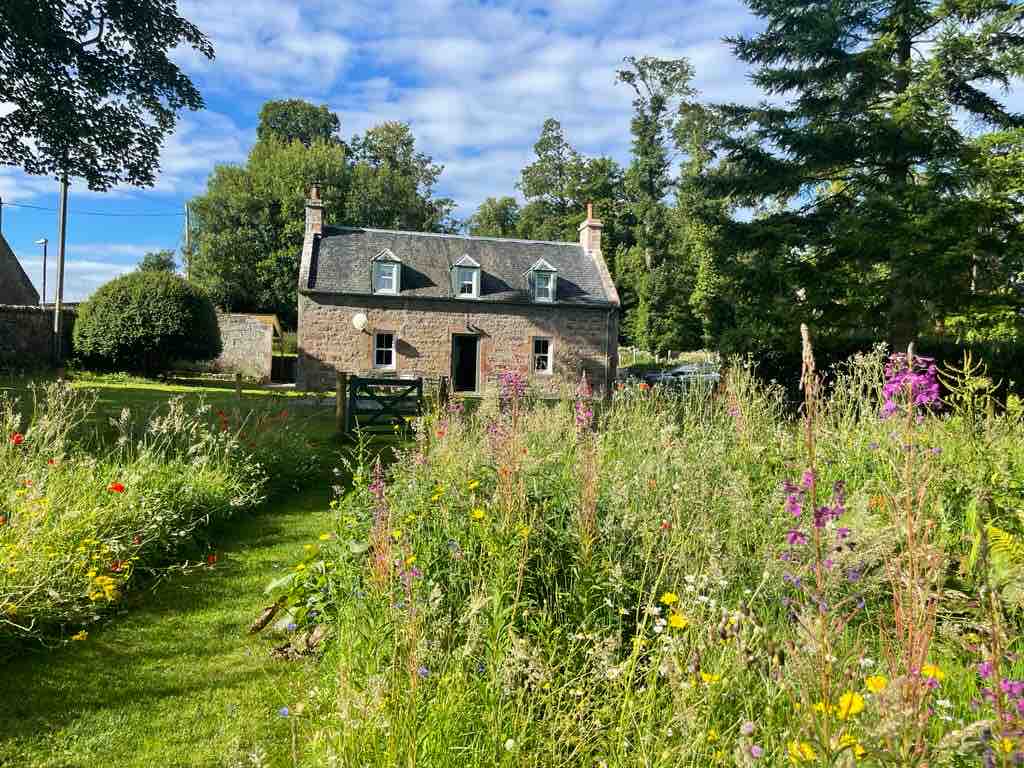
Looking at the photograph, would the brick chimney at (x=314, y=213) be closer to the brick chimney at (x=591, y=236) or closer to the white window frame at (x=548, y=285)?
the white window frame at (x=548, y=285)

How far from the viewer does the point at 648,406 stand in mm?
6781

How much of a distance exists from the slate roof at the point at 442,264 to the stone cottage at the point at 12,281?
17859 millimetres

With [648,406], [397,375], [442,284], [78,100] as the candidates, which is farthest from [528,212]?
[648,406]

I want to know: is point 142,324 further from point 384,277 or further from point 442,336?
point 442,336

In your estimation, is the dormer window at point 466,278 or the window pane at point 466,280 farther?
the window pane at point 466,280

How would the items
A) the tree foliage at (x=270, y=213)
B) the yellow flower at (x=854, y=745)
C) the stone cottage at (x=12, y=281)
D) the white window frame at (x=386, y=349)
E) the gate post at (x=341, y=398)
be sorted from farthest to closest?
the tree foliage at (x=270, y=213) → the stone cottage at (x=12, y=281) → the white window frame at (x=386, y=349) → the gate post at (x=341, y=398) → the yellow flower at (x=854, y=745)

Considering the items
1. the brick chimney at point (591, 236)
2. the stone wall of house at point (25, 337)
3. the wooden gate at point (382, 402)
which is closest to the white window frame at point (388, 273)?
the brick chimney at point (591, 236)

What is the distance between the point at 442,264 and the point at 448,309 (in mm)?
1972

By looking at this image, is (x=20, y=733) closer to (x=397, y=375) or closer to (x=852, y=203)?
(x=852, y=203)

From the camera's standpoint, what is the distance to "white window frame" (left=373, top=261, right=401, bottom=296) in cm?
2117

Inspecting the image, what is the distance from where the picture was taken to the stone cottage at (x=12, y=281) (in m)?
28.4

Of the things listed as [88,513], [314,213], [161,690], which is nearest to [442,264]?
[314,213]

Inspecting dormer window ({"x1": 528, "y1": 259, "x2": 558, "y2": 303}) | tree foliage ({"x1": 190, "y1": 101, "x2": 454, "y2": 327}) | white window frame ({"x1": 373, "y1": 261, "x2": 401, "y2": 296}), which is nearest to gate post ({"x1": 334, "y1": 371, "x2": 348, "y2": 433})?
white window frame ({"x1": 373, "y1": 261, "x2": 401, "y2": 296})

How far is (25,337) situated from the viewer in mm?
20578
